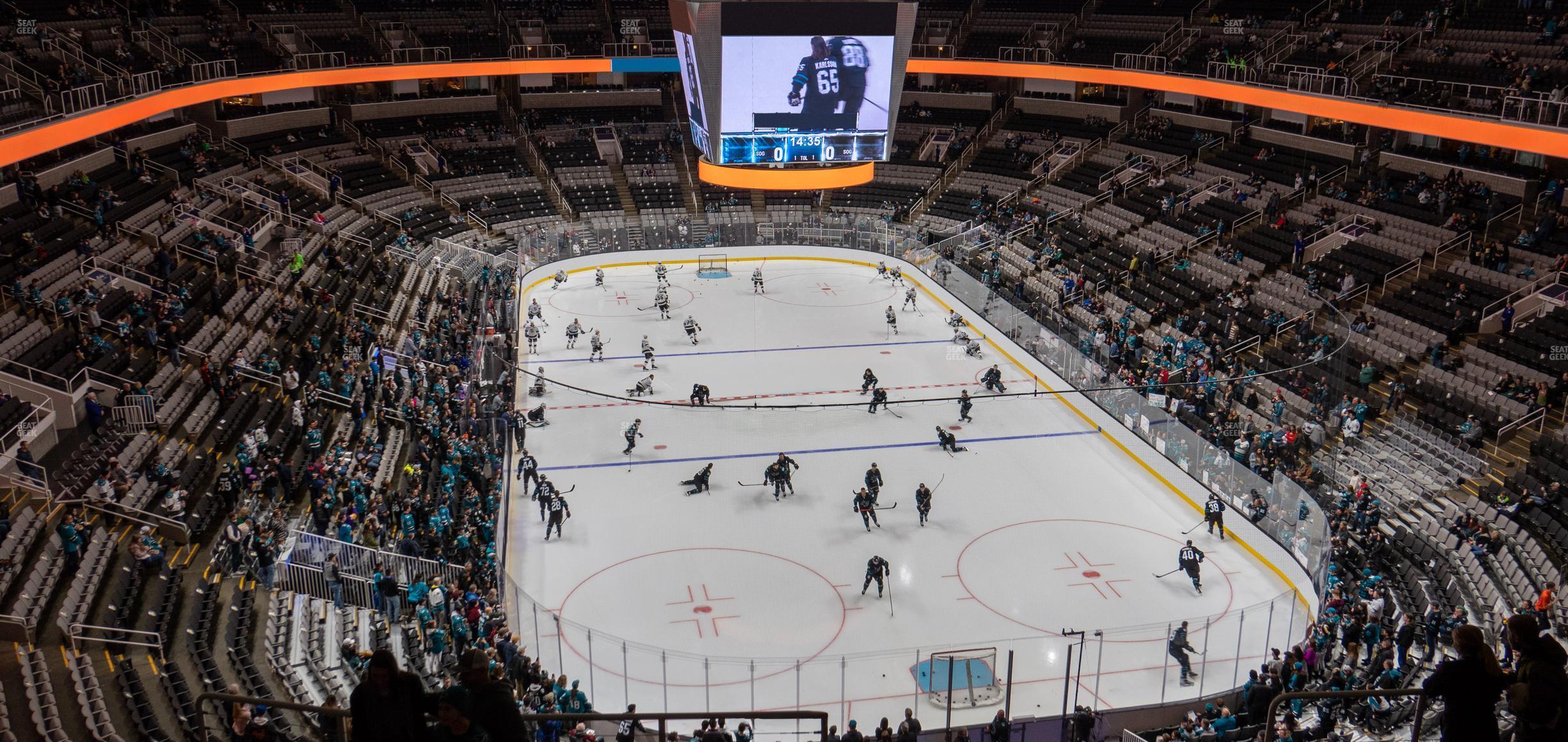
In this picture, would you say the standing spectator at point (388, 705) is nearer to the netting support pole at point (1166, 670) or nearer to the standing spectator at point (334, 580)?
the standing spectator at point (334, 580)

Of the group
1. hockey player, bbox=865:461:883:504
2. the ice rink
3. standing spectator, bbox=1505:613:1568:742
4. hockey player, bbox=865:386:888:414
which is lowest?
the ice rink

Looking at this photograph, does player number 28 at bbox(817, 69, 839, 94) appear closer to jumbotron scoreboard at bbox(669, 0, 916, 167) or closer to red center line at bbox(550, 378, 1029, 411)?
jumbotron scoreboard at bbox(669, 0, 916, 167)

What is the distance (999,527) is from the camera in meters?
20.9

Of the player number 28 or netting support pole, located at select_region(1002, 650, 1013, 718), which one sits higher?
the player number 28

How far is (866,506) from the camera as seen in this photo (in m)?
20.7

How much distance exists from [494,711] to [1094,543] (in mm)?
16424

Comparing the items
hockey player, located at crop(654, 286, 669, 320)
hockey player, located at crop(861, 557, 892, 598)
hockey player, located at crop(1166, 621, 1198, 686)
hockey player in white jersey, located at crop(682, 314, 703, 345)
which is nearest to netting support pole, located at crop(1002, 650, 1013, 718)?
hockey player, located at crop(1166, 621, 1198, 686)

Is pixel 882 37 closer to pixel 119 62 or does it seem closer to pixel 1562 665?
pixel 119 62

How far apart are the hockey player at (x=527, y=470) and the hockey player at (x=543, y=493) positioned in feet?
0.77

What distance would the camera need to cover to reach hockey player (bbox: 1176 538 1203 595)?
1834 centimetres

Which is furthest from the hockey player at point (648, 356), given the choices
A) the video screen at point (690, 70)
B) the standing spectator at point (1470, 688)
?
the standing spectator at point (1470, 688)

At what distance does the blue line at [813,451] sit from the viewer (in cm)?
2362

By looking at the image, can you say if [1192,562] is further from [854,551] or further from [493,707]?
[493,707]

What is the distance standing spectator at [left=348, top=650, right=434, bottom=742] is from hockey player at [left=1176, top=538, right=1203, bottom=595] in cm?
1528
